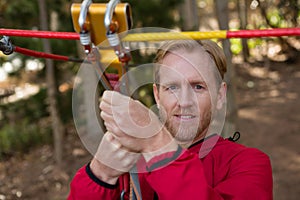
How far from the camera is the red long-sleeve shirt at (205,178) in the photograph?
2.43 feet

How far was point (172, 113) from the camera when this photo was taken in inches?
35.5

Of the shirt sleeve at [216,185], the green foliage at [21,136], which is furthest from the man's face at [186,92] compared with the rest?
the green foliage at [21,136]

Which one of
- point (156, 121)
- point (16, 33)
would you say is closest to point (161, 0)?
point (16, 33)

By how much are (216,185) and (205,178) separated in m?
0.18

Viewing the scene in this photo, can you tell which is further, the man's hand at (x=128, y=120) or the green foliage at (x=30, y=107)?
the green foliage at (x=30, y=107)

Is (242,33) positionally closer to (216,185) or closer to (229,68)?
(216,185)

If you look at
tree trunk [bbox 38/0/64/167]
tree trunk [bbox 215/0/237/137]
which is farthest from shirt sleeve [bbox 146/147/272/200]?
tree trunk [bbox 38/0/64/167]

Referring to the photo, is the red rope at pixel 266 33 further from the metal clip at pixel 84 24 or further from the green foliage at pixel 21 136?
the green foliage at pixel 21 136

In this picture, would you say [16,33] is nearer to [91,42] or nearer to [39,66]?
[91,42]

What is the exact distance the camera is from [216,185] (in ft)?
3.08

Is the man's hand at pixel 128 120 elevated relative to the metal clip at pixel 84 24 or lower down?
lower down

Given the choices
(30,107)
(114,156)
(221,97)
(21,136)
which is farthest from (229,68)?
(21,136)

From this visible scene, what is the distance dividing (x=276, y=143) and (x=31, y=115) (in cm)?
282

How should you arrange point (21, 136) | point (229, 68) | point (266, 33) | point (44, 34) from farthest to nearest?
point (21, 136) < point (229, 68) < point (44, 34) < point (266, 33)
